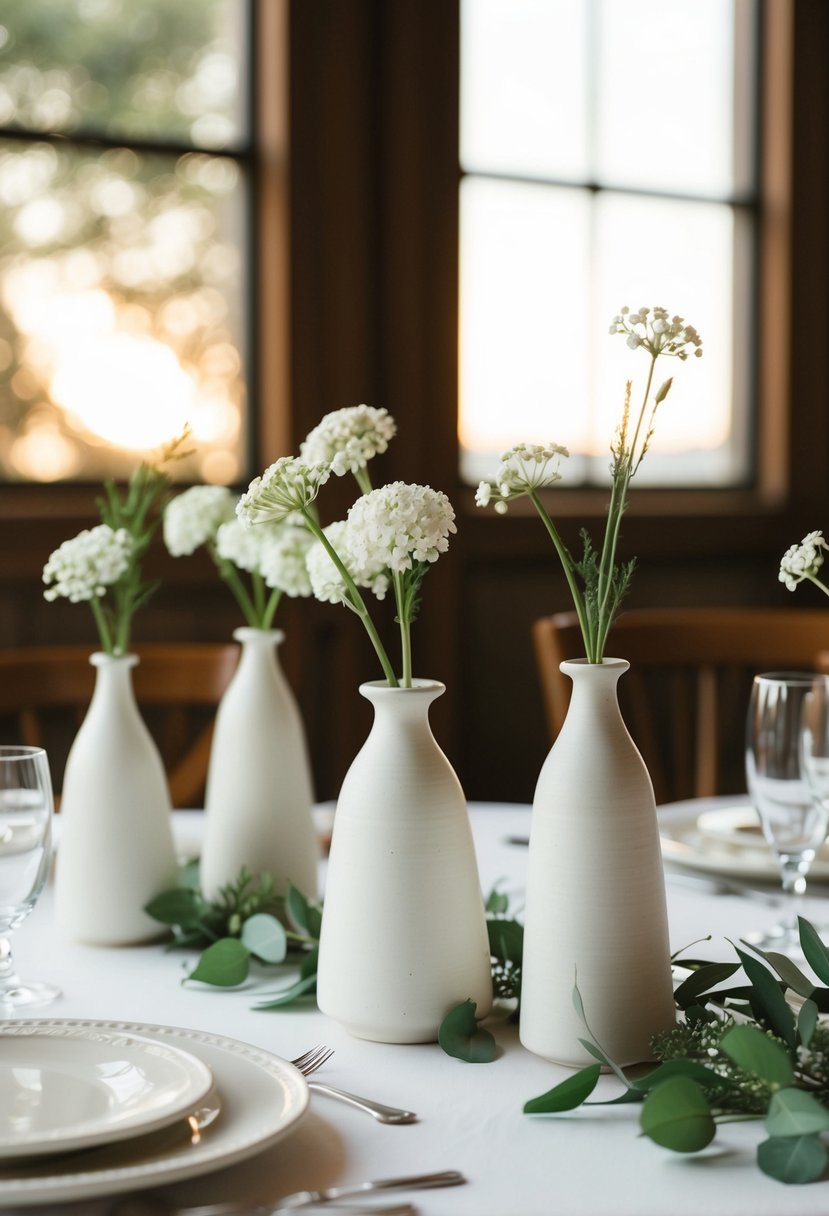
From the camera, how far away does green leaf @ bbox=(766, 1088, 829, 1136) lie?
1.95ft

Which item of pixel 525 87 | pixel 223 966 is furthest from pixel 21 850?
pixel 525 87

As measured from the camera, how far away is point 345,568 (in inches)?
30.7

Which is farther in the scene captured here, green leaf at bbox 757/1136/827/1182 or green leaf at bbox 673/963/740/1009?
green leaf at bbox 673/963/740/1009

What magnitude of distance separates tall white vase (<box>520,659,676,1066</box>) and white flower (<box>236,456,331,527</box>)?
165mm

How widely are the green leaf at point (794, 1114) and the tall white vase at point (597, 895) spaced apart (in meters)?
0.12

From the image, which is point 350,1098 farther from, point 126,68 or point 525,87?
point 525,87

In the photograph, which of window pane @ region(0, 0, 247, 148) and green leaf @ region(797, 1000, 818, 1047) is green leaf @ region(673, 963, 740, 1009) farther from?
window pane @ region(0, 0, 247, 148)

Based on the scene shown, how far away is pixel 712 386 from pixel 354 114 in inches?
43.6

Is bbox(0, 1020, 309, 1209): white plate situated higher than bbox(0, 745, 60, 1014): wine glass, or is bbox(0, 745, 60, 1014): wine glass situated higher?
bbox(0, 745, 60, 1014): wine glass

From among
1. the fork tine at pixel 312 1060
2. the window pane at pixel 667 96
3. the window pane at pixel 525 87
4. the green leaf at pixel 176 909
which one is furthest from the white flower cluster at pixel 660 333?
the window pane at pixel 667 96

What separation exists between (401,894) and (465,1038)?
0.09m

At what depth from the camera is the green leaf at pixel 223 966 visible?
0.89 metres

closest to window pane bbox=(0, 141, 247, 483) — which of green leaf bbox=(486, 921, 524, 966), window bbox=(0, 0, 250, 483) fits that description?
window bbox=(0, 0, 250, 483)

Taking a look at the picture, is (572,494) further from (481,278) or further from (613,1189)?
(613,1189)
